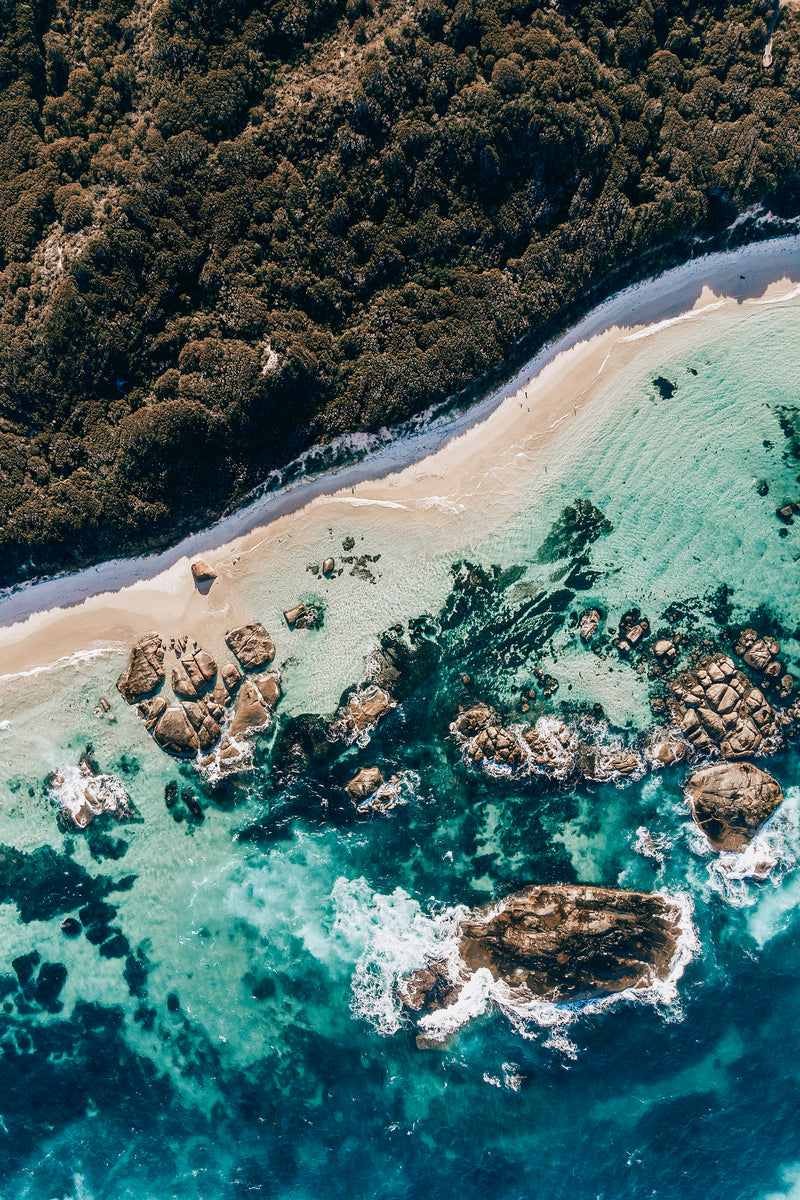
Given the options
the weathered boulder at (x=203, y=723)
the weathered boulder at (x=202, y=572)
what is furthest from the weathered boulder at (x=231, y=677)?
the weathered boulder at (x=202, y=572)

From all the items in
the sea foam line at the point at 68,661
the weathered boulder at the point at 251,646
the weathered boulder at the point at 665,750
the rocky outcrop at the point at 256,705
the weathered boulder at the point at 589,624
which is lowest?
the weathered boulder at the point at 665,750

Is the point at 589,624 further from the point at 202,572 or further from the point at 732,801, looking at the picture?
the point at 202,572

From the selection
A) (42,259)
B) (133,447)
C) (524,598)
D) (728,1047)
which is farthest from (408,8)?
(728,1047)

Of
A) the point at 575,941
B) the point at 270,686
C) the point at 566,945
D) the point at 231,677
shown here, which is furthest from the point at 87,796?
the point at 575,941

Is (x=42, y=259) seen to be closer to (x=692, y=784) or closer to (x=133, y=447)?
(x=133, y=447)

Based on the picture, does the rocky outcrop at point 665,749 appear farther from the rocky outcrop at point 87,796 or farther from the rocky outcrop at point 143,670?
the rocky outcrop at point 87,796

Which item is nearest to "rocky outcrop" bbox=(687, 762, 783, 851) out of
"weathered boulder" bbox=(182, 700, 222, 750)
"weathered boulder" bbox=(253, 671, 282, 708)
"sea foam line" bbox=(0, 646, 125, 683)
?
"weathered boulder" bbox=(253, 671, 282, 708)
